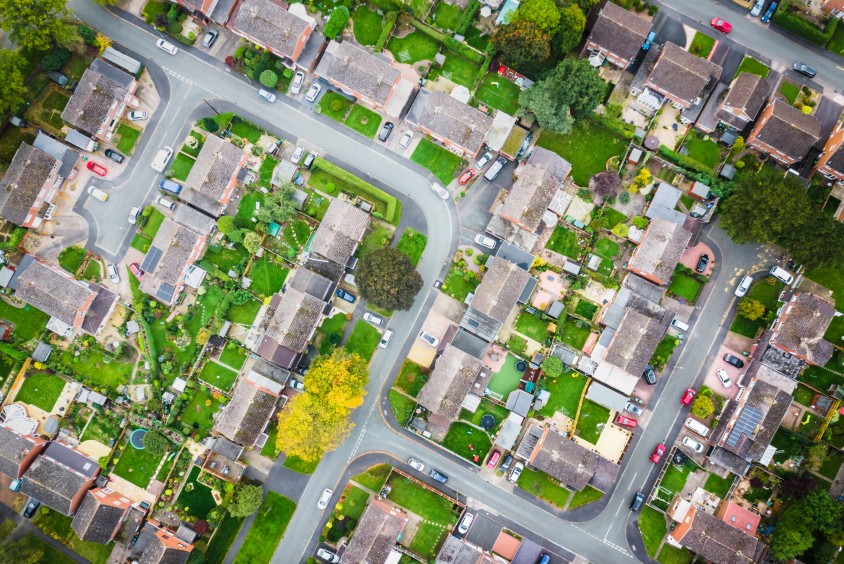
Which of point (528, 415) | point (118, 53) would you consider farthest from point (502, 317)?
point (118, 53)

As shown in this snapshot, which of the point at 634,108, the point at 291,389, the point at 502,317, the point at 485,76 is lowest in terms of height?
the point at 291,389

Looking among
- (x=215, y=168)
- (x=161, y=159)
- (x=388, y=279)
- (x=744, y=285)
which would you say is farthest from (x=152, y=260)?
(x=744, y=285)

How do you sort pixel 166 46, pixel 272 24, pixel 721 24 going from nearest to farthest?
pixel 272 24 < pixel 721 24 < pixel 166 46

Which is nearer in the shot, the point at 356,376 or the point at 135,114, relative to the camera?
the point at 356,376

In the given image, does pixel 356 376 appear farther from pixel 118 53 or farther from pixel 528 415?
pixel 118 53

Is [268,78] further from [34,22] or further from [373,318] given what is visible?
[373,318]

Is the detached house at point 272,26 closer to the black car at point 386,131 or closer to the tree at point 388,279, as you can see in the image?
the black car at point 386,131
